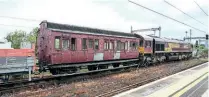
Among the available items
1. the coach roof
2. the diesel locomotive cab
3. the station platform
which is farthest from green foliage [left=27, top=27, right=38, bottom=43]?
the station platform

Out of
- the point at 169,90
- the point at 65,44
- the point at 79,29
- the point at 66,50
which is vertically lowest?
the point at 169,90

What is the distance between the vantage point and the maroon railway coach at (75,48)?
1659 cm

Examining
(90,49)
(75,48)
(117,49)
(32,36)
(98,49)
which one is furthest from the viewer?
(32,36)

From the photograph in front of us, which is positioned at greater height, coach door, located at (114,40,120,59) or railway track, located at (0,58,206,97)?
coach door, located at (114,40,120,59)

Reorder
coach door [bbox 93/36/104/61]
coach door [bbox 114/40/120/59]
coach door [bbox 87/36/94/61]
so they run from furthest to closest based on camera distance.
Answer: coach door [bbox 114/40/120/59] < coach door [bbox 93/36/104/61] < coach door [bbox 87/36/94/61]

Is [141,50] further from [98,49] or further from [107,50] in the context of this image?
[98,49]

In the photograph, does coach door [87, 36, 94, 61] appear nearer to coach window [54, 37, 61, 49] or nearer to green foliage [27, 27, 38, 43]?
coach window [54, 37, 61, 49]

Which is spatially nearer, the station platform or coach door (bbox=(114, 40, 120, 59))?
the station platform

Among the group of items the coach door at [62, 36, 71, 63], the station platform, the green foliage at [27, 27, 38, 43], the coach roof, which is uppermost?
the green foliage at [27, 27, 38, 43]

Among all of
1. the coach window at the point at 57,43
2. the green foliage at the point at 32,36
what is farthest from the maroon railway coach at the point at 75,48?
the green foliage at the point at 32,36

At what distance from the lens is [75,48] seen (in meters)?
18.0

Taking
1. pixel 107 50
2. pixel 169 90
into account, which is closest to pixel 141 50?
pixel 107 50

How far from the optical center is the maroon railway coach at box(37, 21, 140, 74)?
16.6 meters

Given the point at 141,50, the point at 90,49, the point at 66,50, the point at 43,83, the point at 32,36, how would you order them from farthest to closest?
the point at 32,36 < the point at 141,50 < the point at 90,49 < the point at 66,50 < the point at 43,83
